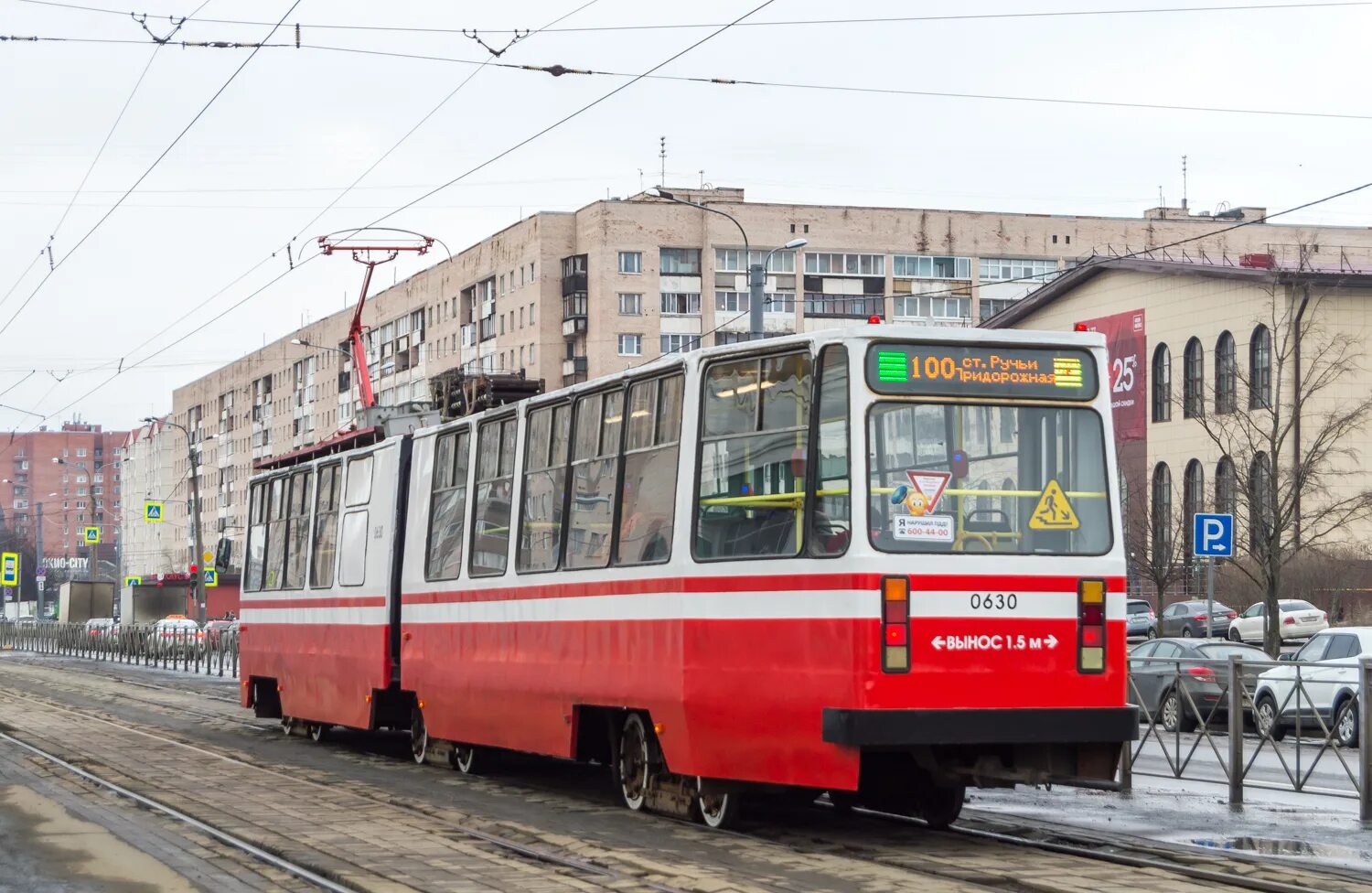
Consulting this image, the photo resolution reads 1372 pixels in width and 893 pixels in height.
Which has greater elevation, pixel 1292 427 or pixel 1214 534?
pixel 1292 427

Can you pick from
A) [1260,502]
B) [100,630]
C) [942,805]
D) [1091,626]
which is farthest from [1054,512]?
[100,630]

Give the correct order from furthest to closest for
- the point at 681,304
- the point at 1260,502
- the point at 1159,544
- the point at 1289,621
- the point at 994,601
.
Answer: the point at 681,304 < the point at 1159,544 < the point at 1289,621 < the point at 1260,502 < the point at 994,601

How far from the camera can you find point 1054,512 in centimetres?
1178

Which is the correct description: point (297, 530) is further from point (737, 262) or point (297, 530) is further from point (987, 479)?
point (737, 262)

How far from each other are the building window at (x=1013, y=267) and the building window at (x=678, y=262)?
596 inches

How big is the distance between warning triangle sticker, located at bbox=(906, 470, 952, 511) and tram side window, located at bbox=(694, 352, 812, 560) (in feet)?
2.14

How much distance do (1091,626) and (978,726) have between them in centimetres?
100

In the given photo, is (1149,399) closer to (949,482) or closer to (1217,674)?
(1217,674)

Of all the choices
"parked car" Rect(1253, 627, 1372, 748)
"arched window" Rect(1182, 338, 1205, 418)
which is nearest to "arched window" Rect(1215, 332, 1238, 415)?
"arched window" Rect(1182, 338, 1205, 418)

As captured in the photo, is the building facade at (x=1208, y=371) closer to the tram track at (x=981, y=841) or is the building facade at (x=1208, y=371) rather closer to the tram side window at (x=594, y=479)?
the tram side window at (x=594, y=479)

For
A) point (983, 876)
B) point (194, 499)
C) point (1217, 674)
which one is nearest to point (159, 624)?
point (194, 499)

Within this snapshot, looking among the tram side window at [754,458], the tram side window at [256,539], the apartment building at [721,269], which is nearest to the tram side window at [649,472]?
the tram side window at [754,458]

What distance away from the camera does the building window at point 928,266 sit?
98000 millimetres

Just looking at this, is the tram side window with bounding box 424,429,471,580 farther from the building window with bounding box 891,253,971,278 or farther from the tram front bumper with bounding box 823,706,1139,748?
the building window with bounding box 891,253,971,278
